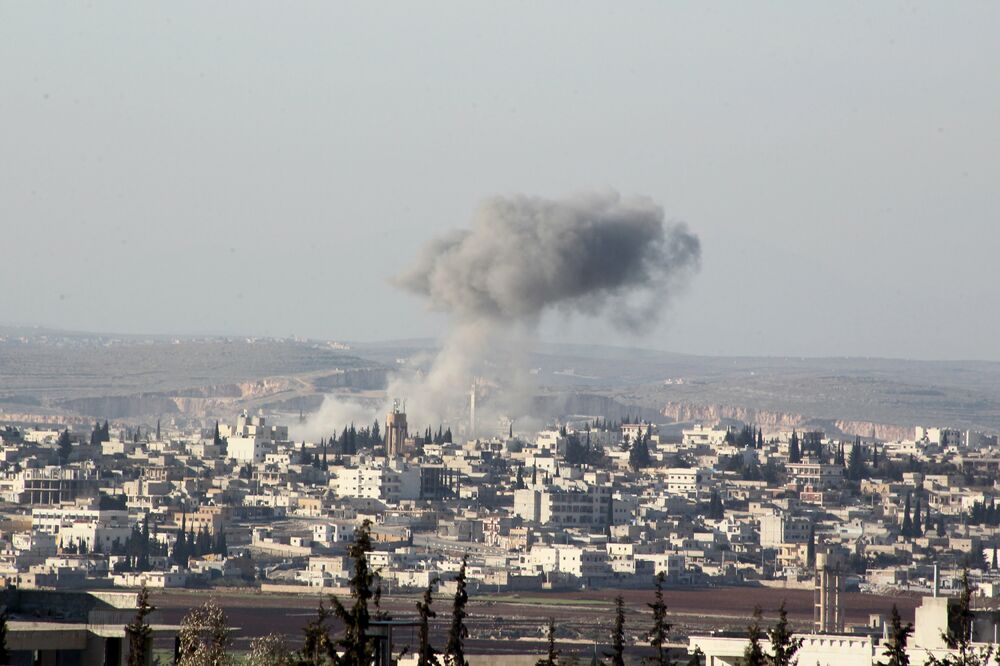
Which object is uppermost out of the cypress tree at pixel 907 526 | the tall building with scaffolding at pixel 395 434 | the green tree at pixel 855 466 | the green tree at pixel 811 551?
the tall building with scaffolding at pixel 395 434

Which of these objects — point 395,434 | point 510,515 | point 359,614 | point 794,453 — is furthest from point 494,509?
point 359,614

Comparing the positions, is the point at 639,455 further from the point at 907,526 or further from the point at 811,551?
the point at 811,551

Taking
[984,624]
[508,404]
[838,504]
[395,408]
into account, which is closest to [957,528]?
[838,504]

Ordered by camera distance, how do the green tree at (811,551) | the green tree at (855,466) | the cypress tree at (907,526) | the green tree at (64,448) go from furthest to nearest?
1. the green tree at (855,466)
2. the green tree at (64,448)
3. the cypress tree at (907,526)
4. the green tree at (811,551)

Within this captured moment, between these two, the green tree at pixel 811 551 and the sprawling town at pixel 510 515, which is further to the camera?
the green tree at pixel 811 551

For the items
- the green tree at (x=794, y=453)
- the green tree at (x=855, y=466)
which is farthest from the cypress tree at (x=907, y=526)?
the green tree at (x=794, y=453)

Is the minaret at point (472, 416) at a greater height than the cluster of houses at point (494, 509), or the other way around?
the minaret at point (472, 416)

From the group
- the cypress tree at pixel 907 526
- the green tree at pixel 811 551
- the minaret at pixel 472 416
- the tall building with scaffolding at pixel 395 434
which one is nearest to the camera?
the green tree at pixel 811 551

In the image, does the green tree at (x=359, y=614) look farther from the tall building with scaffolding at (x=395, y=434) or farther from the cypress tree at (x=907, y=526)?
the tall building with scaffolding at (x=395, y=434)

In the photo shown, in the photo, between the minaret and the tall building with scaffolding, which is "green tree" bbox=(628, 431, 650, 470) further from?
the minaret

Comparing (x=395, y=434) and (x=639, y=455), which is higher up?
(x=395, y=434)

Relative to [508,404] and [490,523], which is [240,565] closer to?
[490,523]
